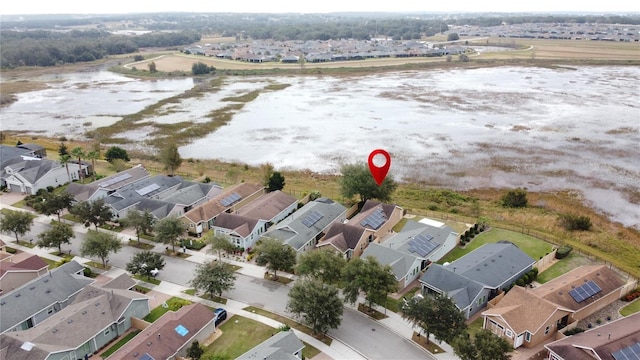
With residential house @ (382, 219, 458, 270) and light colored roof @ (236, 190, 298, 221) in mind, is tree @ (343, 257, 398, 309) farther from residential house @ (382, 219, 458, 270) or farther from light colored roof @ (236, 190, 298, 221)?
light colored roof @ (236, 190, 298, 221)

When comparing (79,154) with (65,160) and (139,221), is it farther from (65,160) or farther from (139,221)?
(139,221)

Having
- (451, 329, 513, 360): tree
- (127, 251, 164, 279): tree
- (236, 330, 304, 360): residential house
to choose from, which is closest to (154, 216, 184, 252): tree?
(127, 251, 164, 279): tree

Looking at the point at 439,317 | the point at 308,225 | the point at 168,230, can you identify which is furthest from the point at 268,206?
the point at 439,317

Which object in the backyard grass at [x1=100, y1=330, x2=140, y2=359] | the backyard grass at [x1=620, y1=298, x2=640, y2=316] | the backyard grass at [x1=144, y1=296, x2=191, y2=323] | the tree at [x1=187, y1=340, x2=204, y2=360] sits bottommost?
the backyard grass at [x1=100, y1=330, x2=140, y2=359]

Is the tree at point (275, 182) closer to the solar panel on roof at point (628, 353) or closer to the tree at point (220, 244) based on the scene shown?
the tree at point (220, 244)

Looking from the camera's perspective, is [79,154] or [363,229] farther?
[79,154]

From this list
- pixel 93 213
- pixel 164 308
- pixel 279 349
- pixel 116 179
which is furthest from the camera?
pixel 116 179

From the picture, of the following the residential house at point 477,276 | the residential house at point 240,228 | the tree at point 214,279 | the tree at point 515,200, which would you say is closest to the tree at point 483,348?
the residential house at point 477,276
